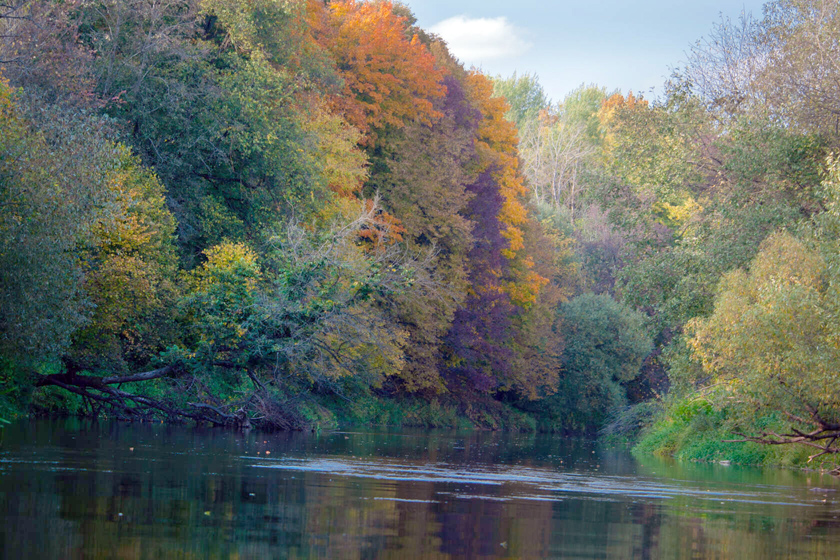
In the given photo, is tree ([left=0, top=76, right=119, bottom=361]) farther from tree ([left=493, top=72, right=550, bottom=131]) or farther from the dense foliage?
tree ([left=493, top=72, right=550, bottom=131])

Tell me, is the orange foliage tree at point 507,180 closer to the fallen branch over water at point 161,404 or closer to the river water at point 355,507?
the fallen branch over water at point 161,404

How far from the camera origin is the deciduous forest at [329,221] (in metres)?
21.7

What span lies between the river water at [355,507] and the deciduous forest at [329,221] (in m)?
3.73

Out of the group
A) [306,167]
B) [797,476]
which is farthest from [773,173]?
[306,167]

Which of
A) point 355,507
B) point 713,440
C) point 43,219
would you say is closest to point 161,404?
point 43,219

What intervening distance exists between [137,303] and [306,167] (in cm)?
1002

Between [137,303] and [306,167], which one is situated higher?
[306,167]

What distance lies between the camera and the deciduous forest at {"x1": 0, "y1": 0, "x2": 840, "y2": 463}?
21.7 m

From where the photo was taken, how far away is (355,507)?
35.5 ft

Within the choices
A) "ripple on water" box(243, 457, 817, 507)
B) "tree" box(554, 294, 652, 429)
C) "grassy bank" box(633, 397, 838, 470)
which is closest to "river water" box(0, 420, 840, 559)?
"ripple on water" box(243, 457, 817, 507)

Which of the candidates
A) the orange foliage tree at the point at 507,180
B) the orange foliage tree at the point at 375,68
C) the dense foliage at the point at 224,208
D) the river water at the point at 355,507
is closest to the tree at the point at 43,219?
the dense foliage at the point at 224,208

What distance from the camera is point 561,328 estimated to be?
60.8 meters

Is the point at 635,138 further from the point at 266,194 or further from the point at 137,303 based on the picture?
the point at 137,303

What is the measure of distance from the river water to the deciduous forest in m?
3.73
